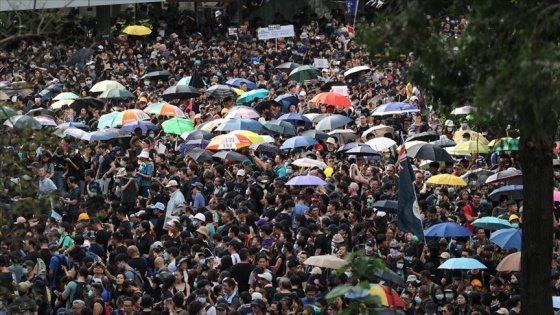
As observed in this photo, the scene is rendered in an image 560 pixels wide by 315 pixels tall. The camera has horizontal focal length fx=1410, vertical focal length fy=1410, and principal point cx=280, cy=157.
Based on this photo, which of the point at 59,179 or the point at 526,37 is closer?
the point at 526,37

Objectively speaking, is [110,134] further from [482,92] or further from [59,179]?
[482,92]

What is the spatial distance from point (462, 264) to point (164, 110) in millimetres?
11539

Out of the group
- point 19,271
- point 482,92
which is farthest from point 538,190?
point 19,271

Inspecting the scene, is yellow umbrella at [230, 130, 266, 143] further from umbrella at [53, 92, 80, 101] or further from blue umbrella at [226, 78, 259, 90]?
blue umbrella at [226, 78, 259, 90]

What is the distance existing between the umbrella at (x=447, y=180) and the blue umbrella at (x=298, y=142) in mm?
3238

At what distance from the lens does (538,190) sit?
15.8 m

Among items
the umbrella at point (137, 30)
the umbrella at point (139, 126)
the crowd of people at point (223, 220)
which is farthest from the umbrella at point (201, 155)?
the umbrella at point (137, 30)

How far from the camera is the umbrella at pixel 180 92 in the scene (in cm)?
3084

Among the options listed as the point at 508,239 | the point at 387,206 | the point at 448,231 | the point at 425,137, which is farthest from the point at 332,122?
the point at 508,239

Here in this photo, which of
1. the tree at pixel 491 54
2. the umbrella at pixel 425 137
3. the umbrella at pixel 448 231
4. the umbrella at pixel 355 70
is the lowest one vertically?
the umbrella at pixel 448 231

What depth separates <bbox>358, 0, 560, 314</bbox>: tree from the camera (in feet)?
38.2

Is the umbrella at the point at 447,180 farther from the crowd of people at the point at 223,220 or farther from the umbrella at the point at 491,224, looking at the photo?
the umbrella at the point at 491,224

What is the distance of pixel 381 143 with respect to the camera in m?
25.1

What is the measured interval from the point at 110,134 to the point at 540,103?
15.6m
